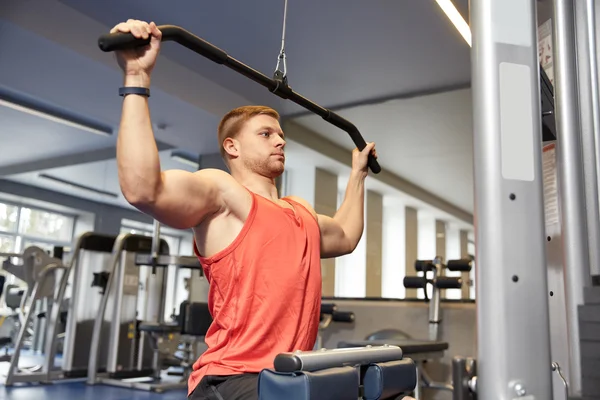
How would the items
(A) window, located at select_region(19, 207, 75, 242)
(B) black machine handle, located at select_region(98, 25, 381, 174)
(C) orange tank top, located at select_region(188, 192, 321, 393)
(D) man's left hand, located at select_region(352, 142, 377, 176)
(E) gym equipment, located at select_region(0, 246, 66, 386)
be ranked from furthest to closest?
(A) window, located at select_region(19, 207, 75, 242), (E) gym equipment, located at select_region(0, 246, 66, 386), (D) man's left hand, located at select_region(352, 142, 377, 176), (C) orange tank top, located at select_region(188, 192, 321, 393), (B) black machine handle, located at select_region(98, 25, 381, 174)

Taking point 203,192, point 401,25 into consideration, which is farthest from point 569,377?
point 401,25

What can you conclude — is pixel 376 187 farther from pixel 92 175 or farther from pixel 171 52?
pixel 92 175

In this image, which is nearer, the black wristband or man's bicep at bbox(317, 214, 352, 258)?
the black wristband

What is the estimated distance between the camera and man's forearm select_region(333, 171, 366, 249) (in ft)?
5.78

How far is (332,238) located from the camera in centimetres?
169

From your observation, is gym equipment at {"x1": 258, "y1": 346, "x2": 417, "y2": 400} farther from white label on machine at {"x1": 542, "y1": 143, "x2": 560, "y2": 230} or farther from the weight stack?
white label on machine at {"x1": 542, "y1": 143, "x2": 560, "y2": 230}

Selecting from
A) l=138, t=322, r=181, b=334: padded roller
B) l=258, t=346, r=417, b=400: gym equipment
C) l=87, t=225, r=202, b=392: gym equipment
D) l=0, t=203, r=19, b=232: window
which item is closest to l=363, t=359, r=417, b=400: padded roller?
l=258, t=346, r=417, b=400: gym equipment

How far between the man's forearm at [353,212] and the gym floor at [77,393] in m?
3.33

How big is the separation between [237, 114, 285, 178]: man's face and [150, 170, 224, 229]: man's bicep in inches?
7.5

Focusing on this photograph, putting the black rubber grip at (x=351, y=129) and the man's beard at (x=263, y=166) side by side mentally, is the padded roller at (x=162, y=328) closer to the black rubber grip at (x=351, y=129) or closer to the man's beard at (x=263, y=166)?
the black rubber grip at (x=351, y=129)

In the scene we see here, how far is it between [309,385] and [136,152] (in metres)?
0.54

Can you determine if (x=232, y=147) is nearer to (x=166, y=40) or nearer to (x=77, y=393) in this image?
(x=166, y=40)

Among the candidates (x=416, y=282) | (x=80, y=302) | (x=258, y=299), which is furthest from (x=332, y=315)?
(x=258, y=299)

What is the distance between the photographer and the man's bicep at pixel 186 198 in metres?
1.18
